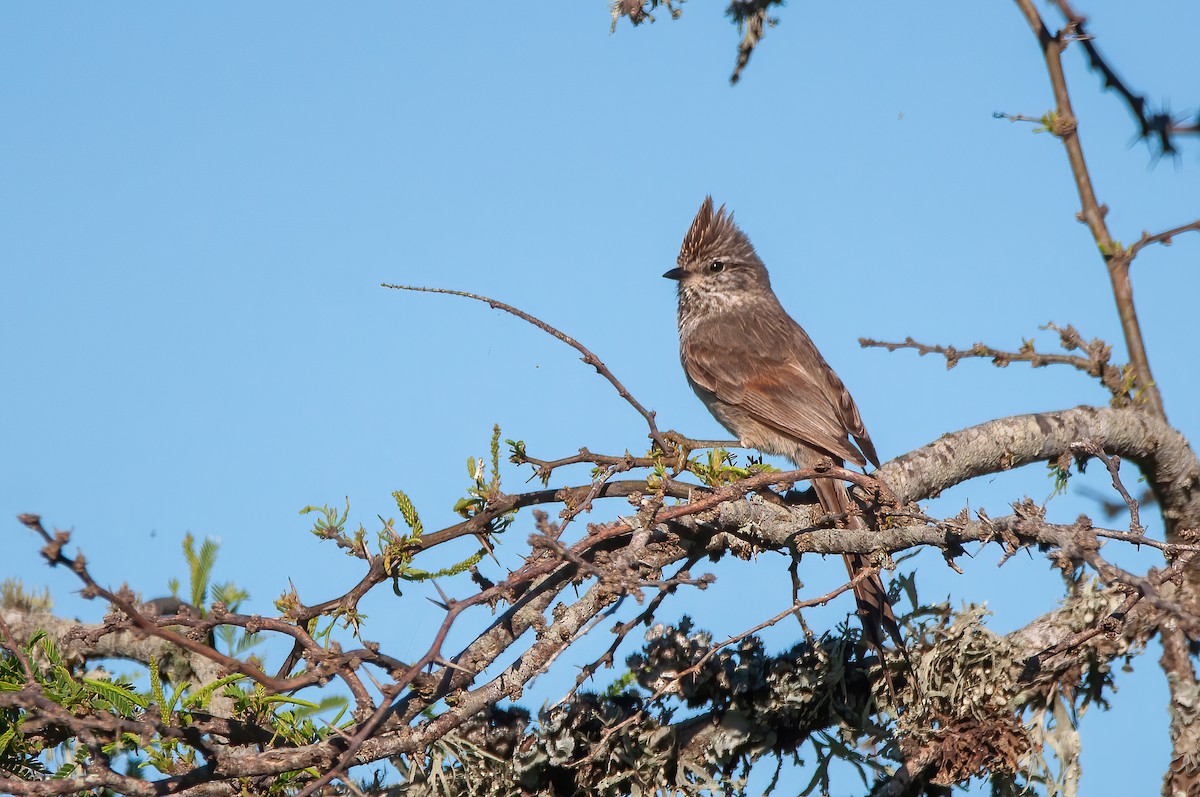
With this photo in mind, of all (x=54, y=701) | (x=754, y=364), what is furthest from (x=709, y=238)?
(x=54, y=701)

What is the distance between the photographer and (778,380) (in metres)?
6.19

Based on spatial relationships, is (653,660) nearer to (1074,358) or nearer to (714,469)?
(714,469)

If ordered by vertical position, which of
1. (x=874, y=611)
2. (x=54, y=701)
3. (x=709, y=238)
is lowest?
(x=54, y=701)

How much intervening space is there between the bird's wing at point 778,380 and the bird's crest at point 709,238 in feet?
1.85

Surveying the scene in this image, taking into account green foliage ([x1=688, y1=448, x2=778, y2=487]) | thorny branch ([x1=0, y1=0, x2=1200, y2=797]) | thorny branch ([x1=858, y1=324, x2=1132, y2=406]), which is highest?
thorny branch ([x1=858, y1=324, x2=1132, y2=406])

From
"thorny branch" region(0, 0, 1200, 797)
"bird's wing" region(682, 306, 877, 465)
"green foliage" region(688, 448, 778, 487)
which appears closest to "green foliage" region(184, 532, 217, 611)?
"thorny branch" region(0, 0, 1200, 797)

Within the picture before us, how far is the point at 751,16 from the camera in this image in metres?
4.75

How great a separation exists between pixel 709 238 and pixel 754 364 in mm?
1353

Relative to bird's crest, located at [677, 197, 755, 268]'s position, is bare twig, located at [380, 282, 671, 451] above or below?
below

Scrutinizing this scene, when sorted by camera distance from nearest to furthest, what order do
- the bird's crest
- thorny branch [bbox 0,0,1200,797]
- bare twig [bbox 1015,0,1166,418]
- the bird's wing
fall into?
thorny branch [bbox 0,0,1200,797] → bare twig [bbox 1015,0,1166,418] → the bird's wing → the bird's crest

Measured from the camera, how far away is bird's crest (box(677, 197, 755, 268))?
733 cm

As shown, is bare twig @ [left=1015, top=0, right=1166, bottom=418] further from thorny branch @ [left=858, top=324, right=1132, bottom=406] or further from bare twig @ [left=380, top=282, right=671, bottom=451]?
bare twig @ [left=380, top=282, right=671, bottom=451]

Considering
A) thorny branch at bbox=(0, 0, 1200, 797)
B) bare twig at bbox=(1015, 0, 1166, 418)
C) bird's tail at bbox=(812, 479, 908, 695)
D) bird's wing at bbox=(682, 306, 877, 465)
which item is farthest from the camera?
bird's wing at bbox=(682, 306, 877, 465)

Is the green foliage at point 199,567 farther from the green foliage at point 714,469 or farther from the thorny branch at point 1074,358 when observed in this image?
the thorny branch at point 1074,358
